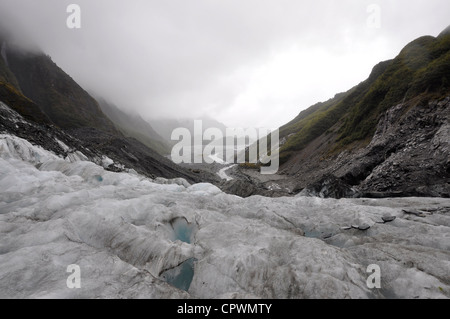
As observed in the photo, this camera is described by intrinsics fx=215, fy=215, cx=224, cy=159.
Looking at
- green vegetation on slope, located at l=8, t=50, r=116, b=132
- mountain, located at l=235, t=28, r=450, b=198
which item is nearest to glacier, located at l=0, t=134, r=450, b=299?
mountain, located at l=235, t=28, r=450, b=198

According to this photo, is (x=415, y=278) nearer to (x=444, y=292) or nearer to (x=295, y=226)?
(x=444, y=292)

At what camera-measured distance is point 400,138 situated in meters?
37.3

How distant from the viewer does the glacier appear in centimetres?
724

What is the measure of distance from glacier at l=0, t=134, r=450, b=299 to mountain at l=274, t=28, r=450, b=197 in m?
13.9

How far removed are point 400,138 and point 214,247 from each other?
4211 centimetres

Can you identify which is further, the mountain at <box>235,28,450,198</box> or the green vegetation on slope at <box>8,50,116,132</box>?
the green vegetation on slope at <box>8,50,116,132</box>

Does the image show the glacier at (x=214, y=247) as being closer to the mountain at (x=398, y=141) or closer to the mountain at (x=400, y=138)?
the mountain at (x=398, y=141)

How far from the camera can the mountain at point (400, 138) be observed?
27.0 m
